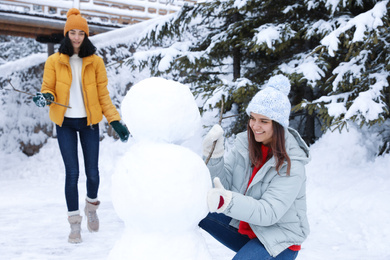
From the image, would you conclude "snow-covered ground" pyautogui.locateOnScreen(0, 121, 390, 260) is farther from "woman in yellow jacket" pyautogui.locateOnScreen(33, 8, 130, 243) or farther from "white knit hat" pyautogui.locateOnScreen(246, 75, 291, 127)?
"white knit hat" pyautogui.locateOnScreen(246, 75, 291, 127)

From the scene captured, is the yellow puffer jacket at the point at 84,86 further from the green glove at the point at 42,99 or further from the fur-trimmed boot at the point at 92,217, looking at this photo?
the fur-trimmed boot at the point at 92,217

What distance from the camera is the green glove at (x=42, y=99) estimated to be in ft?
10.4

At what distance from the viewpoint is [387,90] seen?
471cm

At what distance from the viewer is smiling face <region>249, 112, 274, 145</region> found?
6.80ft

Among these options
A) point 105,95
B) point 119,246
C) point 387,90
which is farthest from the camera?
point 387,90

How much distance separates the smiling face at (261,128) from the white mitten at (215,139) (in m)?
0.24

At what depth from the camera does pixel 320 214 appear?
4340 mm

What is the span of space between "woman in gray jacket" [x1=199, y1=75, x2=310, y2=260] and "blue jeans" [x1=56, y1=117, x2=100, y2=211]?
1.75 m

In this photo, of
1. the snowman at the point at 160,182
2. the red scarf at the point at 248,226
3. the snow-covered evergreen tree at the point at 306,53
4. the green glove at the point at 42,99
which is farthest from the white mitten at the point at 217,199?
the snow-covered evergreen tree at the point at 306,53

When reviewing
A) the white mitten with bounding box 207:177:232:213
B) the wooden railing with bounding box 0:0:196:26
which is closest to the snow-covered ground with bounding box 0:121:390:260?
the white mitten with bounding box 207:177:232:213

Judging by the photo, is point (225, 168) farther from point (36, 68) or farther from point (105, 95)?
point (36, 68)

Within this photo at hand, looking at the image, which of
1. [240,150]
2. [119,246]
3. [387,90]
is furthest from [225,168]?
[387,90]

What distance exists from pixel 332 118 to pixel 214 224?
2972 millimetres

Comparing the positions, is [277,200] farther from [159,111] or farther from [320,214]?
[320,214]
